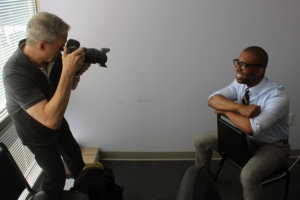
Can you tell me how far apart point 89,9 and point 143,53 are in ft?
1.91

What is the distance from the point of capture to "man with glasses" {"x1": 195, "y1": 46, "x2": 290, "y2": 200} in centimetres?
152

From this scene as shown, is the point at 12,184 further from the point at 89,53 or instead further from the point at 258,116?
the point at 258,116

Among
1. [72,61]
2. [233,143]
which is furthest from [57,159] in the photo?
[233,143]

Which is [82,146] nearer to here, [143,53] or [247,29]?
[143,53]

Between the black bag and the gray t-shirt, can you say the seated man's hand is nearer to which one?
the black bag

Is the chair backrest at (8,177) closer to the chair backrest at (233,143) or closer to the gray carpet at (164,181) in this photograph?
the gray carpet at (164,181)

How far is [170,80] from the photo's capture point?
2.20m

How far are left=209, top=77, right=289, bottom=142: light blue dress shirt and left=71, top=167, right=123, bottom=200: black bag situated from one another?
1038 mm

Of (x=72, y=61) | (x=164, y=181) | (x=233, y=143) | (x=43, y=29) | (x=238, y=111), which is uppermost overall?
(x=43, y=29)

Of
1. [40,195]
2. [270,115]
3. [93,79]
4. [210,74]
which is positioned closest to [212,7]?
[210,74]

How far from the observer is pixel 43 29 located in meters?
1.23

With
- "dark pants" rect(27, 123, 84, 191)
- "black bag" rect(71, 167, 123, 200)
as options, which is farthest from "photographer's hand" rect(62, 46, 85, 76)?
"black bag" rect(71, 167, 123, 200)

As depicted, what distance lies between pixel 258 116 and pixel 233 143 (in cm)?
24

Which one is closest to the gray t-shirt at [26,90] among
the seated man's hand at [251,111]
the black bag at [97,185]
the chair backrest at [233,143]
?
the black bag at [97,185]
